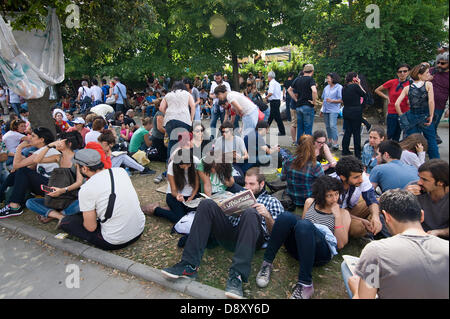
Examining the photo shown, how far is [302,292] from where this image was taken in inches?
118

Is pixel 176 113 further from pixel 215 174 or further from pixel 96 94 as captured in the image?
pixel 96 94

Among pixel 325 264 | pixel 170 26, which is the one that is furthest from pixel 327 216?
pixel 170 26

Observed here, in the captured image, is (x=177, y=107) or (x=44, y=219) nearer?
(x=44, y=219)

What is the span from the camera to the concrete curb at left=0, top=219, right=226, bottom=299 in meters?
3.17

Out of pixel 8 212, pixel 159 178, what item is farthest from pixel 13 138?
pixel 159 178

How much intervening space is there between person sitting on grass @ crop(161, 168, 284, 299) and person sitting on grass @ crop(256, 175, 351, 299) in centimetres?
22

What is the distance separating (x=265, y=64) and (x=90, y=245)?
72.3 ft

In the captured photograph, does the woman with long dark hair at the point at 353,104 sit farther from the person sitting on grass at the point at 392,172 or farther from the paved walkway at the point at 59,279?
the paved walkway at the point at 59,279

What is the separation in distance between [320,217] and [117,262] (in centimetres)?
239

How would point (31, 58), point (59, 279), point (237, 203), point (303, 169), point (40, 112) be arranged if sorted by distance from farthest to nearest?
1. point (40, 112)
2. point (31, 58)
3. point (303, 169)
4. point (59, 279)
5. point (237, 203)

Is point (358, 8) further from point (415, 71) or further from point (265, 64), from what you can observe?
point (265, 64)

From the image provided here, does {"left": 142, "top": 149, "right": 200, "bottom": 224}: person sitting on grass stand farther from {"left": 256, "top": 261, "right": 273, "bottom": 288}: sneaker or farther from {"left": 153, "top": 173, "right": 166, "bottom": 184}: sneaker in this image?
{"left": 153, "top": 173, "right": 166, "bottom": 184}: sneaker
